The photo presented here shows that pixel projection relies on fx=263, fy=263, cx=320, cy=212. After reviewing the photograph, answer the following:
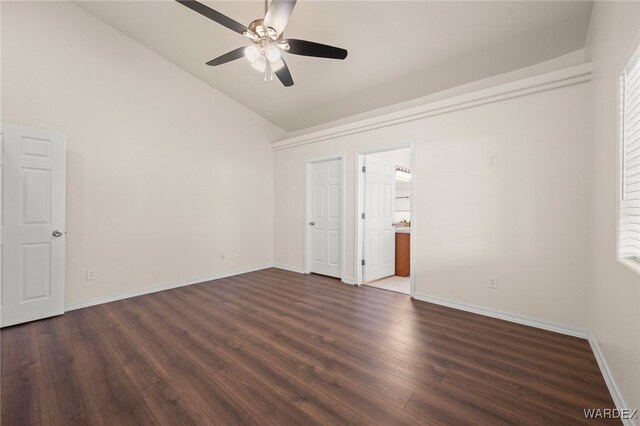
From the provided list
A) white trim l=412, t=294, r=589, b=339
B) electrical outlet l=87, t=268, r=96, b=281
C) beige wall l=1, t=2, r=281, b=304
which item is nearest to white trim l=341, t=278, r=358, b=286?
white trim l=412, t=294, r=589, b=339

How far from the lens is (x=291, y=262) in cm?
519

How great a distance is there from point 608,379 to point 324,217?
12.2ft

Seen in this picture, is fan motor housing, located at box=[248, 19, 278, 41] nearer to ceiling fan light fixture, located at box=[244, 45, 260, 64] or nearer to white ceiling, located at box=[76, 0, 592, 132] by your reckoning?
ceiling fan light fixture, located at box=[244, 45, 260, 64]

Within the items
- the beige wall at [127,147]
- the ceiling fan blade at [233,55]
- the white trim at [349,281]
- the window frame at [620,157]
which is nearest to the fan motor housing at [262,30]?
the ceiling fan blade at [233,55]

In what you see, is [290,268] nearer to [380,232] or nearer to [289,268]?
[289,268]

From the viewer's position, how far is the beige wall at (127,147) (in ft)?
9.86

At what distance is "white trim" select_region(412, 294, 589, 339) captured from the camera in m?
2.48

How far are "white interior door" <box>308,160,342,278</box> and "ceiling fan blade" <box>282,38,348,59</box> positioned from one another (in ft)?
7.45

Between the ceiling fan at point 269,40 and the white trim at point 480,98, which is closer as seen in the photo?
the ceiling fan at point 269,40

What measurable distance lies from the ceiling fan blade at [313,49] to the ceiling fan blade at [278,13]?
0.64 feet

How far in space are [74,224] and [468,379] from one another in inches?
173

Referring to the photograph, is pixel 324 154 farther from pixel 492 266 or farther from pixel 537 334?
pixel 537 334

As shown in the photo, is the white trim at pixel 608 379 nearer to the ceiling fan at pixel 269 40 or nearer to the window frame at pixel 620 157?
the window frame at pixel 620 157

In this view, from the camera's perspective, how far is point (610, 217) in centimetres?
183
